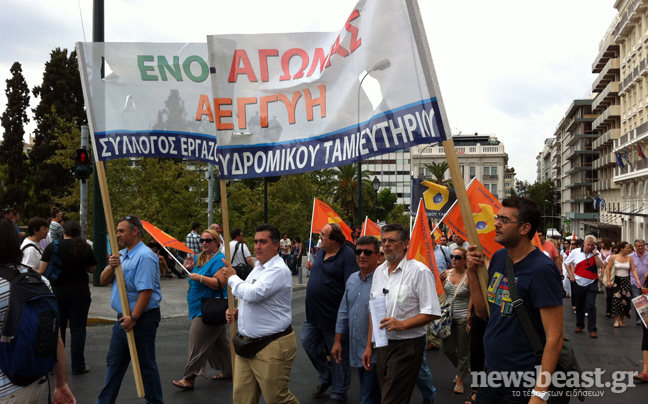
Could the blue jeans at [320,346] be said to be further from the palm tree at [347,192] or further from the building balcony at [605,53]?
the building balcony at [605,53]

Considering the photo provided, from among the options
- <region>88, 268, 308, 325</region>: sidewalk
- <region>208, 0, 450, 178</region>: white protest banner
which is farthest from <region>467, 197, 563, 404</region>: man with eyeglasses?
<region>88, 268, 308, 325</region>: sidewalk

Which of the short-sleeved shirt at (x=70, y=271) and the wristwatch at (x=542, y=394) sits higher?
the short-sleeved shirt at (x=70, y=271)

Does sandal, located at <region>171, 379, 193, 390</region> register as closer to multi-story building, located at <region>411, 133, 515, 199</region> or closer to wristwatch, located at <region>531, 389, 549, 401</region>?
wristwatch, located at <region>531, 389, 549, 401</region>

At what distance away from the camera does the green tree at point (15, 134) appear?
44.7 metres

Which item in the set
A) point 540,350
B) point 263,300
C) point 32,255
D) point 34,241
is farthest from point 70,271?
point 540,350

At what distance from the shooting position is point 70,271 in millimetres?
7711

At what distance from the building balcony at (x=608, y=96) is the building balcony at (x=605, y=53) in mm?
3297

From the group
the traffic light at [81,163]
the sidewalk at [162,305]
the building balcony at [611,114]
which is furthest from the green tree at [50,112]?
the building balcony at [611,114]

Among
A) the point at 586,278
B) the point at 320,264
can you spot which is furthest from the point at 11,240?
the point at 586,278

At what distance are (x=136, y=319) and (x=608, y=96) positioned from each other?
246ft

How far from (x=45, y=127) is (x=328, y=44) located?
139ft

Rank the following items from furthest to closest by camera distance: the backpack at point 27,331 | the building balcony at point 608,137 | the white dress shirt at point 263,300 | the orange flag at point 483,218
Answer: the building balcony at point 608,137, the orange flag at point 483,218, the white dress shirt at point 263,300, the backpack at point 27,331

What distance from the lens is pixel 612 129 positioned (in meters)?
71.6

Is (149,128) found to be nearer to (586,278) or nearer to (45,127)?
(586,278)
